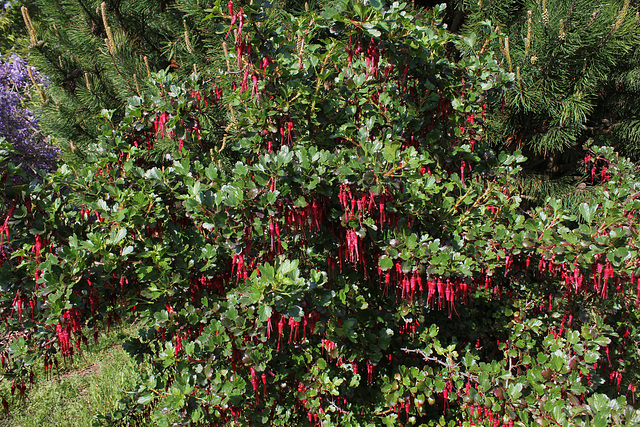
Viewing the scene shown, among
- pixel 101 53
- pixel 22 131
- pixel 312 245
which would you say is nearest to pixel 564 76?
pixel 312 245

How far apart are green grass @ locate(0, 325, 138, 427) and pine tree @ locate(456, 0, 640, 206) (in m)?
3.64

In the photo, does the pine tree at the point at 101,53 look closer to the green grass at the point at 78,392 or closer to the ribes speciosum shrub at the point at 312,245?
the ribes speciosum shrub at the point at 312,245

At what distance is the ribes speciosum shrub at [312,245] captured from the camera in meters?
1.47

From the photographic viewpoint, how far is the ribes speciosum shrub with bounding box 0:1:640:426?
4.82ft

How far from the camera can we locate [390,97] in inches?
77.5

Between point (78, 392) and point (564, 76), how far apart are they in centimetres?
471

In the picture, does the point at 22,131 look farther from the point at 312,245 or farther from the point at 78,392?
the point at 312,245

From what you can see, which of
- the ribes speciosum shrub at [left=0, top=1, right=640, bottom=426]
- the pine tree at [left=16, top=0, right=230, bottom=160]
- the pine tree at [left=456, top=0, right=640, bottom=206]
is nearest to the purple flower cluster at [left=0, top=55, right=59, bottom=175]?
the pine tree at [left=16, top=0, right=230, bottom=160]

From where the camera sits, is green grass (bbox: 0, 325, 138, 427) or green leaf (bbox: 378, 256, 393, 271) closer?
green leaf (bbox: 378, 256, 393, 271)

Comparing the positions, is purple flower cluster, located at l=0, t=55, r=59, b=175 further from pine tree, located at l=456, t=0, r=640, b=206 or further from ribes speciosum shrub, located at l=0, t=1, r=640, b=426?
pine tree, located at l=456, t=0, r=640, b=206

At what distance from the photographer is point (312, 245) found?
73.8 inches

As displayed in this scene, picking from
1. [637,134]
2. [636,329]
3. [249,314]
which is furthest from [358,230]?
[637,134]

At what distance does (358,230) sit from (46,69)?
341cm

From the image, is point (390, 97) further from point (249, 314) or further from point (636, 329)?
point (636, 329)
